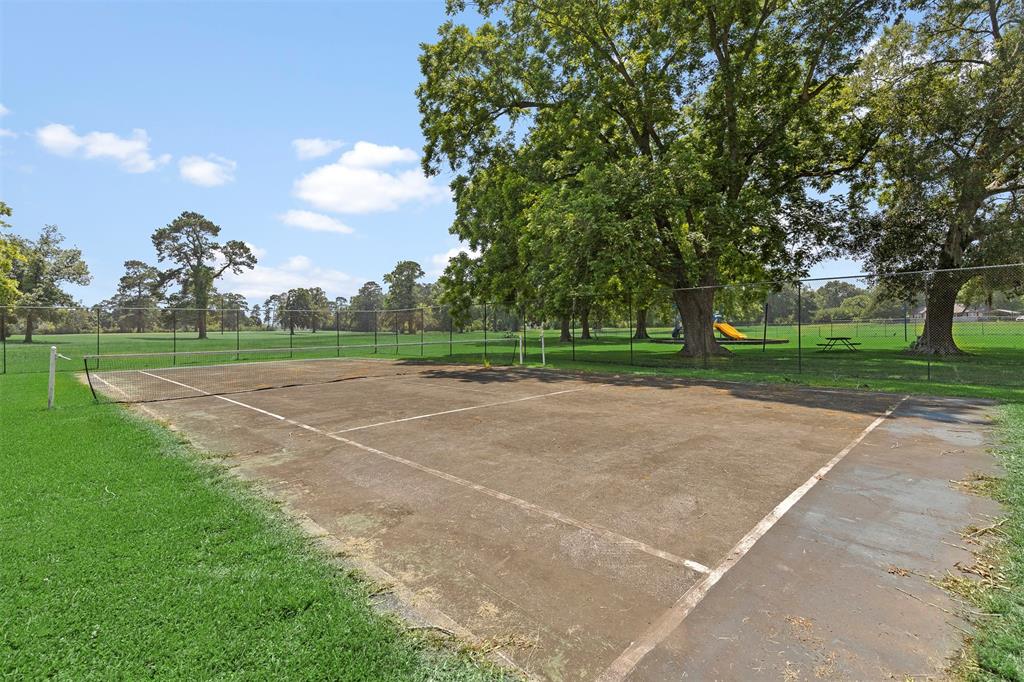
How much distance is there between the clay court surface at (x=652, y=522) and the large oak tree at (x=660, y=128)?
28.0 ft

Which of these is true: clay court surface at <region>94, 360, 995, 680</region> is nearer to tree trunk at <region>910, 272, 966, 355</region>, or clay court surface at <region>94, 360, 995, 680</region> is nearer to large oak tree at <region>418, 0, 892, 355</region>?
large oak tree at <region>418, 0, 892, 355</region>

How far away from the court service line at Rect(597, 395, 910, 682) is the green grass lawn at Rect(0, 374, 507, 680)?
0.58 m

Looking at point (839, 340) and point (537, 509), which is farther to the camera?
point (839, 340)

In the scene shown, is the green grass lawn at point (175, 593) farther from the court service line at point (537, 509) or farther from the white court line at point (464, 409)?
the white court line at point (464, 409)

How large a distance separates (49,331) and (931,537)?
59.3 m

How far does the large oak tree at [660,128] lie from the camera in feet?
48.4

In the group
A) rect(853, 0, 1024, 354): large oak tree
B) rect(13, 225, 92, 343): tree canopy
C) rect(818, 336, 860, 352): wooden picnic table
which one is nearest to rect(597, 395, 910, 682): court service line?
rect(853, 0, 1024, 354): large oak tree

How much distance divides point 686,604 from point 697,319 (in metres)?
16.7

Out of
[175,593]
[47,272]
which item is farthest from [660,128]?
[47,272]

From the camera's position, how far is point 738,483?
4.39 metres

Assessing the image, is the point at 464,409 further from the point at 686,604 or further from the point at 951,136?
the point at 951,136

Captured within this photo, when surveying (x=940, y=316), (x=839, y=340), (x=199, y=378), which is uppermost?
(x=940, y=316)

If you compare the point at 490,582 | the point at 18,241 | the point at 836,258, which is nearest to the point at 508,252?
the point at 836,258

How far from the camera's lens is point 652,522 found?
3.56m
